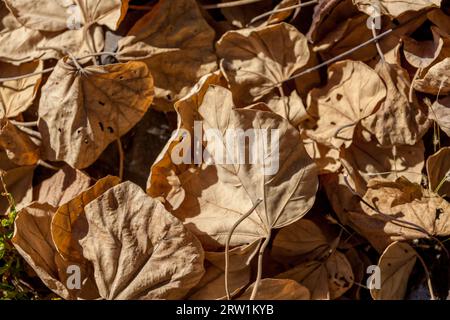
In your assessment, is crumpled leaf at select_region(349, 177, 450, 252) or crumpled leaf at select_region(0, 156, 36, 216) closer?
crumpled leaf at select_region(349, 177, 450, 252)

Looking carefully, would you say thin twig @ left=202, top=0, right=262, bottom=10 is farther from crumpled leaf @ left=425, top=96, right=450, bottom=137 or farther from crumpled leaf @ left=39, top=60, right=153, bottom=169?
crumpled leaf @ left=425, top=96, right=450, bottom=137

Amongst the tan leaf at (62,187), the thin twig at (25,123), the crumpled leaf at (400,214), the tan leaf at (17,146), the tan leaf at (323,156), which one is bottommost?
the crumpled leaf at (400,214)

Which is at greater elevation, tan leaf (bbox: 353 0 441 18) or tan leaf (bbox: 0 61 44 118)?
tan leaf (bbox: 353 0 441 18)

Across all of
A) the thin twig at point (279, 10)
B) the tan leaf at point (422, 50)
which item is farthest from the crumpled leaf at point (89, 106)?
the tan leaf at point (422, 50)

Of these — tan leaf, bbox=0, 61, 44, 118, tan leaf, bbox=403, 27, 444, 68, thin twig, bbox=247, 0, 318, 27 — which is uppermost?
thin twig, bbox=247, 0, 318, 27

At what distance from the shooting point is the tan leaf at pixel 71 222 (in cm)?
108

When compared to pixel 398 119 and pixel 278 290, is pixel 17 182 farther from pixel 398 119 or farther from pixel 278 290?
pixel 398 119

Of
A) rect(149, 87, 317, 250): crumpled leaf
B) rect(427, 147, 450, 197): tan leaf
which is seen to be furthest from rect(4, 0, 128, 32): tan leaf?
rect(427, 147, 450, 197): tan leaf

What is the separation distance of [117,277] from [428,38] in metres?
0.69

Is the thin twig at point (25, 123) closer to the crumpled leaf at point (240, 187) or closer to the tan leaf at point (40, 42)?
the tan leaf at point (40, 42)

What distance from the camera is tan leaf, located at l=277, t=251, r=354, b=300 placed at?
1118 millimetres

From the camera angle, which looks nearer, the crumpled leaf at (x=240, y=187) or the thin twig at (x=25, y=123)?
the crumpled leaf at (x=240, y=187)

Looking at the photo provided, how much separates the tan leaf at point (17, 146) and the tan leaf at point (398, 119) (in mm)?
612
